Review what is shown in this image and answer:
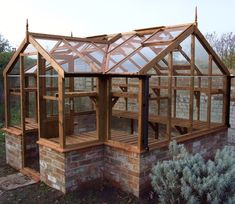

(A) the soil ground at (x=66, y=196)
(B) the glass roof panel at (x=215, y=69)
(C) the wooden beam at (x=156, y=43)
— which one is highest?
(C) the wooden beam at (x=156, y=43)

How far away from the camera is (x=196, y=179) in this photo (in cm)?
341

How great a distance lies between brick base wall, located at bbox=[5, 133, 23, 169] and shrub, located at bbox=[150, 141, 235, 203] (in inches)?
120

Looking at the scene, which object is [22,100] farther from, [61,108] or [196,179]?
[196,179]

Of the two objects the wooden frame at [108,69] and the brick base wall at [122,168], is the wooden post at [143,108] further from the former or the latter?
the brick base wall at [122,168]

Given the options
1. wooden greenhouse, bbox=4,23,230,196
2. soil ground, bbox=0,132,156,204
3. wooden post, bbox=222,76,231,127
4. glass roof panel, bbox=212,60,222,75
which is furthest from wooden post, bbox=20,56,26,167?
wooden post, bbox=222,76,231,127

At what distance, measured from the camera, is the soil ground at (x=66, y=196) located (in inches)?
178

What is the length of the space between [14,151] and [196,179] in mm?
3904

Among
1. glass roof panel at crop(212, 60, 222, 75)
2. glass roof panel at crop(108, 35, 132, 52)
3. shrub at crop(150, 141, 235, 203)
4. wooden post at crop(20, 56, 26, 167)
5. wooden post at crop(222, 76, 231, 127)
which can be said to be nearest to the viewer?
shrub at crop(150, 141, 235, 203)

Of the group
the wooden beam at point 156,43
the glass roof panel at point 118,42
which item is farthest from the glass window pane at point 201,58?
the glass roof panel at point 118,42

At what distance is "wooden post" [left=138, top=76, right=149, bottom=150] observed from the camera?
437 centimetres

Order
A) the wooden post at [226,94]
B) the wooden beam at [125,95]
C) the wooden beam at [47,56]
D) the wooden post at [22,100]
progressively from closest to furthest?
the wooden beam at [47,56] < the wooden beam at [125,95] < the wooden post at [22,100] < the wooden post at [226,94]

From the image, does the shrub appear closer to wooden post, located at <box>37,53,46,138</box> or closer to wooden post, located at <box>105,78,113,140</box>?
wooden post, located at <box>105,78,113,140</box>

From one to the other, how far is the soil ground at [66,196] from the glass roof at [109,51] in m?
1.96

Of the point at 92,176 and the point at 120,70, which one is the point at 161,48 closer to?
the point at 120,70
